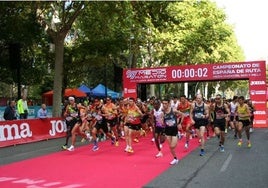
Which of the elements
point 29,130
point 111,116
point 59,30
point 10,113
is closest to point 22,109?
point 10,113

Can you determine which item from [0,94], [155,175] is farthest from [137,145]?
[0,94]

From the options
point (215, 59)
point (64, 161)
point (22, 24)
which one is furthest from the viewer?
point (215, 59)

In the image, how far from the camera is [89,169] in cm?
1246

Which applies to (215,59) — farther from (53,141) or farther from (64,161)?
(64,161)

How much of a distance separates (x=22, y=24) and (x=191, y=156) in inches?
715

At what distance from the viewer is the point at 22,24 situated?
29.7m

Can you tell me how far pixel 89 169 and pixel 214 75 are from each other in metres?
20.8

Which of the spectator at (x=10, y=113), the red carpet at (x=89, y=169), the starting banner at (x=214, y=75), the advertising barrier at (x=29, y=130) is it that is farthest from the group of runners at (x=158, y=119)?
the starting banner at (x=214, y=75)

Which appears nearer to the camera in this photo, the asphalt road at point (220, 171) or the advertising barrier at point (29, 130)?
the asphalt road at point (220, 171)

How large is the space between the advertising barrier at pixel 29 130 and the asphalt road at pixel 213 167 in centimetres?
53

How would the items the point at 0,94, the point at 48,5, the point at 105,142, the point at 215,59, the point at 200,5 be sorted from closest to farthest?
1. the point at 105,142
2. the point at 48,5
3. the point at 200,5
4. the point at 215,59
5. the point at 0,94

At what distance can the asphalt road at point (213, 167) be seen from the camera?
10.0 m

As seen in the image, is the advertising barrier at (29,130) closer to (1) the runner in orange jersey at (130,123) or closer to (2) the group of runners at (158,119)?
(2) the group of runners at (158,119)

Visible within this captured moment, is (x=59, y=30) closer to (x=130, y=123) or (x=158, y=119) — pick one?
(x=130, y=123)
